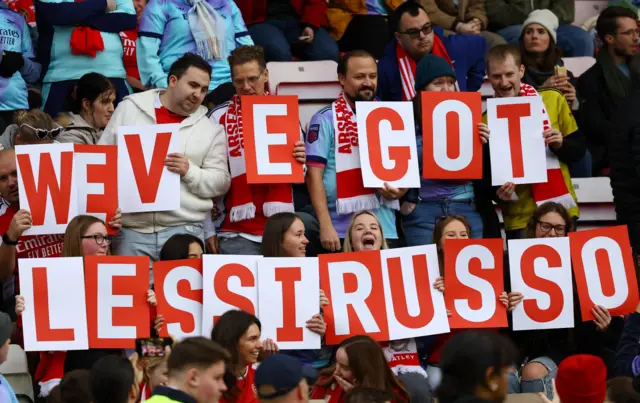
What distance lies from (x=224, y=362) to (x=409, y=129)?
12.5ft

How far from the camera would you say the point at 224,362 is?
6.10m

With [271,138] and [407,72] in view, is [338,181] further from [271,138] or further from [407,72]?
[407,72]

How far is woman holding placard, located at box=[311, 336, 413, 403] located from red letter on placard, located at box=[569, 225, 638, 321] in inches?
66.8

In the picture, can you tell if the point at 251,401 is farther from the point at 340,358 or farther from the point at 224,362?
the point at 224,362

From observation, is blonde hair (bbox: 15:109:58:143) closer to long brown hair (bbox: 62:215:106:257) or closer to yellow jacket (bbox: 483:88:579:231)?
long brown hair (bbox: 62:215:106:257)

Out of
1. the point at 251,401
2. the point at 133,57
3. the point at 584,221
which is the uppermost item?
the point at 133,57

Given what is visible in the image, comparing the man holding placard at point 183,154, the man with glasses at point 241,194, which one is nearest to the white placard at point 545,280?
the man with glasses at point 241,194

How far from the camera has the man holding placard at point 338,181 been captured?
9.53 metres

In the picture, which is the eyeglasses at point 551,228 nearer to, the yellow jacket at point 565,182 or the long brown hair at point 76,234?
the yellow jacket at point 565,182

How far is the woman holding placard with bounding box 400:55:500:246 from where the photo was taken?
9.75m

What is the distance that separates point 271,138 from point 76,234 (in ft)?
4.55

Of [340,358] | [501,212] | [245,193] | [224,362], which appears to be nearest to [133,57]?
[245,193]

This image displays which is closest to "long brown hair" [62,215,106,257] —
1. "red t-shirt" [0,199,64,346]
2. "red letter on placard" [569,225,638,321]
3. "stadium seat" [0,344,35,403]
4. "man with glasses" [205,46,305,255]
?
"red t-shirt" [0,199,64,346]

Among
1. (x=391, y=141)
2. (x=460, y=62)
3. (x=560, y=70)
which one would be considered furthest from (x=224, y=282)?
(x=560, y=70)
